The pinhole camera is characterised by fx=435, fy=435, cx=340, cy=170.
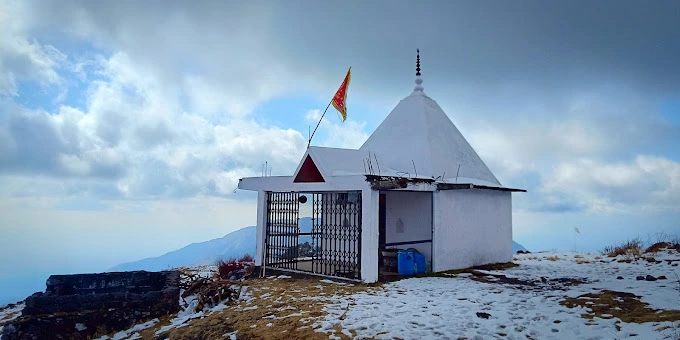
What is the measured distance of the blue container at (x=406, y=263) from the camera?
13.5m

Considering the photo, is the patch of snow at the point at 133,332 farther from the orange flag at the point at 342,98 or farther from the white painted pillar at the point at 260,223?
the orange flag at the point at 342,98

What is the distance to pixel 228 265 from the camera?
54.2 ft

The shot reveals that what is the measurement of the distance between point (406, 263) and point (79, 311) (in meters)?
8.75

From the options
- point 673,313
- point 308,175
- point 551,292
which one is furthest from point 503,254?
point 673,313

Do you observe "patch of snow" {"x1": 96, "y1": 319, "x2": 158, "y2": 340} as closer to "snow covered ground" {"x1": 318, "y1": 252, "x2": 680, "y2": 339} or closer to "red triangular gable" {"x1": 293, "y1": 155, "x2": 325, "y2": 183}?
"snow covered ground" {"x1": 318, "y1": 252, "x2": 680, "y2": 339}

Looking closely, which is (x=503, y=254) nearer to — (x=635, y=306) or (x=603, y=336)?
(x=635, y=306)

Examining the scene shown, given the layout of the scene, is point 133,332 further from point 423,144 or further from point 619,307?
point 423,144

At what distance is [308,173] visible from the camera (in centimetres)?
1371

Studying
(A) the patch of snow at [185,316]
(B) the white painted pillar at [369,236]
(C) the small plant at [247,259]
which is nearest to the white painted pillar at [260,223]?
(C) the small plant at [247,259]

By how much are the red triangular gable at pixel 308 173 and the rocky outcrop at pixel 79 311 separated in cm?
502

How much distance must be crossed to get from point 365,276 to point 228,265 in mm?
6794

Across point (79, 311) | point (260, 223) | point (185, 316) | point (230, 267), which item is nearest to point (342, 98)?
A: point (260, 223)

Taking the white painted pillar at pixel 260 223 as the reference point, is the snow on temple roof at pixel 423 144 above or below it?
above

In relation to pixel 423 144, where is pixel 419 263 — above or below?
below
